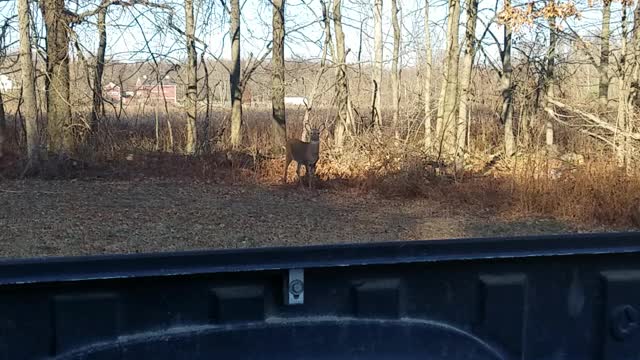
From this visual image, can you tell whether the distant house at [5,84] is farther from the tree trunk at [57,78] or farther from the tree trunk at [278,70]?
the tree trunk at [278,70]

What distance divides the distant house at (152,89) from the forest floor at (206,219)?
3024 millimetres

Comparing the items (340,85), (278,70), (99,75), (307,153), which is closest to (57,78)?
(99,75)

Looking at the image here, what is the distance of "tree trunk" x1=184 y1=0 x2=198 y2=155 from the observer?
15984 millimetres

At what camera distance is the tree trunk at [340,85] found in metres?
15.8

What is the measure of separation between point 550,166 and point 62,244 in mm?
8332

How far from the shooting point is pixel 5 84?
1530cm

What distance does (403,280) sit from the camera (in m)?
1.95

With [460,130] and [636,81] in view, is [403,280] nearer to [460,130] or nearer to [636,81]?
[636,81]

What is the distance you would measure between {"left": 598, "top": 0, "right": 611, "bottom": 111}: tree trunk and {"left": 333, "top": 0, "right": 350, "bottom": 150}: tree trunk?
5.57m

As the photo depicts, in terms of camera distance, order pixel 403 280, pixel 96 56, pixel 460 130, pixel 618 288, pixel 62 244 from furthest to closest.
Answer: pixel 460 130
pixel 96 56
pixel 62 244
pixel 618 288
pixel 403 280

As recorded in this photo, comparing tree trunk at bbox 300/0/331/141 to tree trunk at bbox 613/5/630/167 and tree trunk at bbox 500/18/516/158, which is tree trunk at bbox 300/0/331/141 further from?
tree trunk at bbox 613/5/630/167

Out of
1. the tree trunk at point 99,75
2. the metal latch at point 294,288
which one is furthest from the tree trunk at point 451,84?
the metal latch at point 294,288

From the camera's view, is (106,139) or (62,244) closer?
(62,244)

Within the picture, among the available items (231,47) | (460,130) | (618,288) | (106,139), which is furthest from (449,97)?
(618,288)
